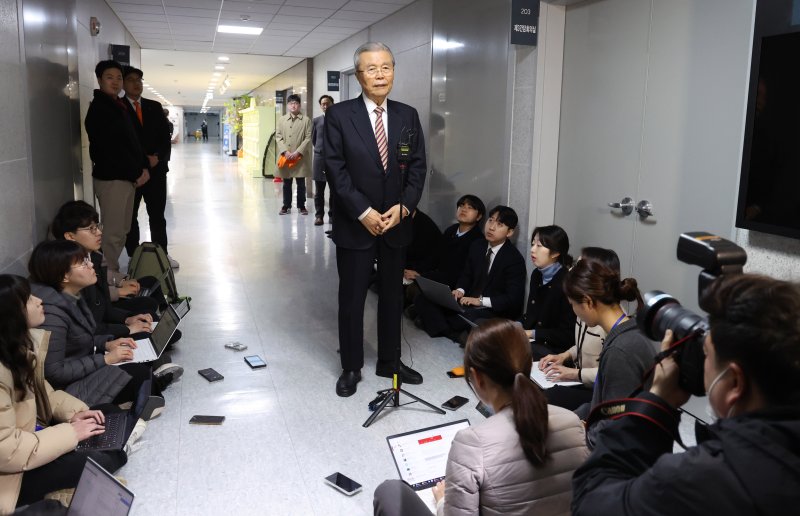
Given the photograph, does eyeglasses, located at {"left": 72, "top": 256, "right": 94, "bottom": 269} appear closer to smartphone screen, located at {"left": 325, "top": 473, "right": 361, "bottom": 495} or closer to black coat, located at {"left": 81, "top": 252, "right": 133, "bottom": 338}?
black coat, located at {"left": 81, "top": 252, "right": 133, "bottom": 338}

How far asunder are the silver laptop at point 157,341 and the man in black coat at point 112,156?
1.85 meters

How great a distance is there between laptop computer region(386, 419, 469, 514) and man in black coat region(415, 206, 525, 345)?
6.58ft

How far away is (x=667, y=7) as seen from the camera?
11.9 ft

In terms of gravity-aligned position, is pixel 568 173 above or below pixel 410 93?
→ below

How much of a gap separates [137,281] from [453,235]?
2.37 metres

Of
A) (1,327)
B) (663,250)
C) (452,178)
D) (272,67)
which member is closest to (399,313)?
(663,250)

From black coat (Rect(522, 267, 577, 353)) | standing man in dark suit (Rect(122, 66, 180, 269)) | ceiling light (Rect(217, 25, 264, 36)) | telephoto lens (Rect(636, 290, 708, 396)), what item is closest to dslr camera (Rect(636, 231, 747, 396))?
telephoto lens (Rect(636, 290, 708, 396))

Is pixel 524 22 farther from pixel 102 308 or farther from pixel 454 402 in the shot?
pixel 102 308

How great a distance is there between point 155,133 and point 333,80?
4.83m

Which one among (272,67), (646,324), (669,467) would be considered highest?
(272,67)

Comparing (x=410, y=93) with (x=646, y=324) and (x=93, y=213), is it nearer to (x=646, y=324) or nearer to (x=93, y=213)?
(x=93, y=213)

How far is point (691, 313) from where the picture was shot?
122cm

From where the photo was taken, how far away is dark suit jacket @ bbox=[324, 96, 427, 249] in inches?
142

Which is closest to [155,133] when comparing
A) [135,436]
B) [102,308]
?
[102,308]
